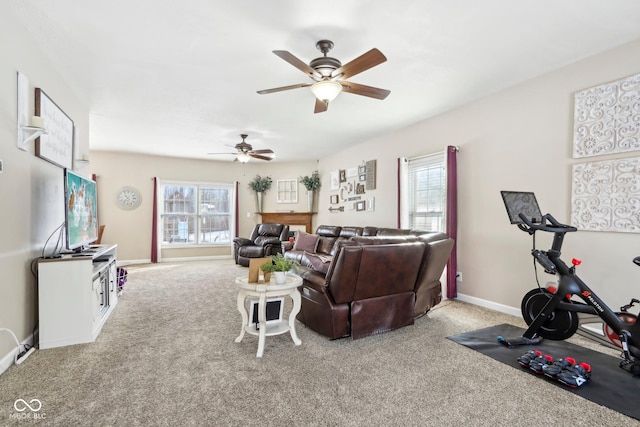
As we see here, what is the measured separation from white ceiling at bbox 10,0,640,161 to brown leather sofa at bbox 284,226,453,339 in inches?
68.9

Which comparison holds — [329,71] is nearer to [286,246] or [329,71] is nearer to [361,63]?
[361,63]

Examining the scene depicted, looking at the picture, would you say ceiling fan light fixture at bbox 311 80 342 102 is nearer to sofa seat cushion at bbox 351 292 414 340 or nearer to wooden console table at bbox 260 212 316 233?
sofa seat cushion at bbox 351 292 414 340

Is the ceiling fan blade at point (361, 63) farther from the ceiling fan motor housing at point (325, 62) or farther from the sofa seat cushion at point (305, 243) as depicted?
the sofa seat cushion at point (305, 243)

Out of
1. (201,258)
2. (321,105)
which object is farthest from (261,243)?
(321,105)

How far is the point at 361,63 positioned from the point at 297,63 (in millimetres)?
509

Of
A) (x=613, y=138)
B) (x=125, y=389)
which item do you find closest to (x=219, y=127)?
(x=125, y=389)

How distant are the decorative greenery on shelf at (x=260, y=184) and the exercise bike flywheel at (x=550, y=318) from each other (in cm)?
671

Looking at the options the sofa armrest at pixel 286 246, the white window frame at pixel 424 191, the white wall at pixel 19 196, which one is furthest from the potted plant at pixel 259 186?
the white wall at pixel 19 196

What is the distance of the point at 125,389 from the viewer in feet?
6.56

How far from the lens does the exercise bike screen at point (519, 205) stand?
8.61 ft

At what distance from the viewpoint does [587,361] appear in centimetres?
238

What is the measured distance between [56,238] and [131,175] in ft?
15.5


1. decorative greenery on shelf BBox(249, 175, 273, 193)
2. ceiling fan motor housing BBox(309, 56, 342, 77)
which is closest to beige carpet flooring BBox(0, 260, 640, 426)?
ceiling fan motor housing BBox(309, 56, 342, 77)

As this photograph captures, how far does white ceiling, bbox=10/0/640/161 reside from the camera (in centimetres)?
228
